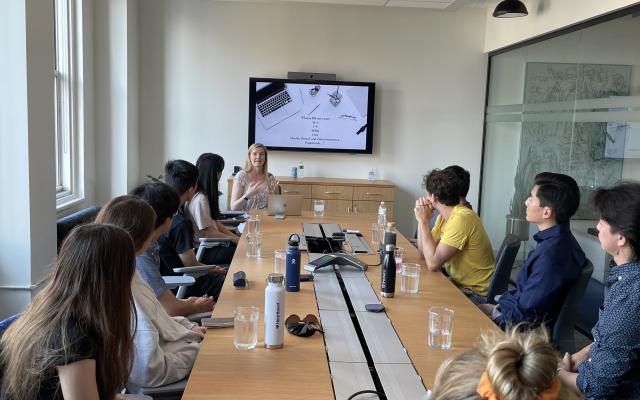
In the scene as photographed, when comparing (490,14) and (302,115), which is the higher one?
(490,14)

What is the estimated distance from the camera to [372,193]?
6.27 meters

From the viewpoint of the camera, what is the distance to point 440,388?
0.95 m

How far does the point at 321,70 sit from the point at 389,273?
14.7ft

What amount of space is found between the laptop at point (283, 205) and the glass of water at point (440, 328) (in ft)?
8.92

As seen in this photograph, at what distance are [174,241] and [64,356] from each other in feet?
6.01

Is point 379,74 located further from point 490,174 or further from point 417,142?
point 490,174

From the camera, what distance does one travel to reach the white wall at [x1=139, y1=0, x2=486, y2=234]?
6402mm

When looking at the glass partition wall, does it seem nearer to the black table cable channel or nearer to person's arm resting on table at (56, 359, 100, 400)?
the black table cable channel

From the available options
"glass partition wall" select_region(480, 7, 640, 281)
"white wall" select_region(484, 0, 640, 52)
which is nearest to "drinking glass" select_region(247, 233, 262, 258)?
"glass partition wall" select_region(480, 7, 640, 281)

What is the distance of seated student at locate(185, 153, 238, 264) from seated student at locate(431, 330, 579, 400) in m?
3.20

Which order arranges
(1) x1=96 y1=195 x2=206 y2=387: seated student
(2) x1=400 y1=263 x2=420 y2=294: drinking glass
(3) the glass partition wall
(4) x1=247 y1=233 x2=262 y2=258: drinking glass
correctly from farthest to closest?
(3) the glass partition wall
(4) x1=247 y1=233 x2=262 y2=258: drinking glass
(2) x1=400 y1=263 x2=420 y2=294: drinking glass
(1) x1=96 y1=195 x2=206 y2=387: seated student

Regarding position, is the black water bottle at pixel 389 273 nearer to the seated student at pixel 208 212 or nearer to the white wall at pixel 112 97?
the seated student at pixel 208 212

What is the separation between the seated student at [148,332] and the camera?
5.99 ft

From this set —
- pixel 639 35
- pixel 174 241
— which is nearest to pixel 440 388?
pixel 174 241
